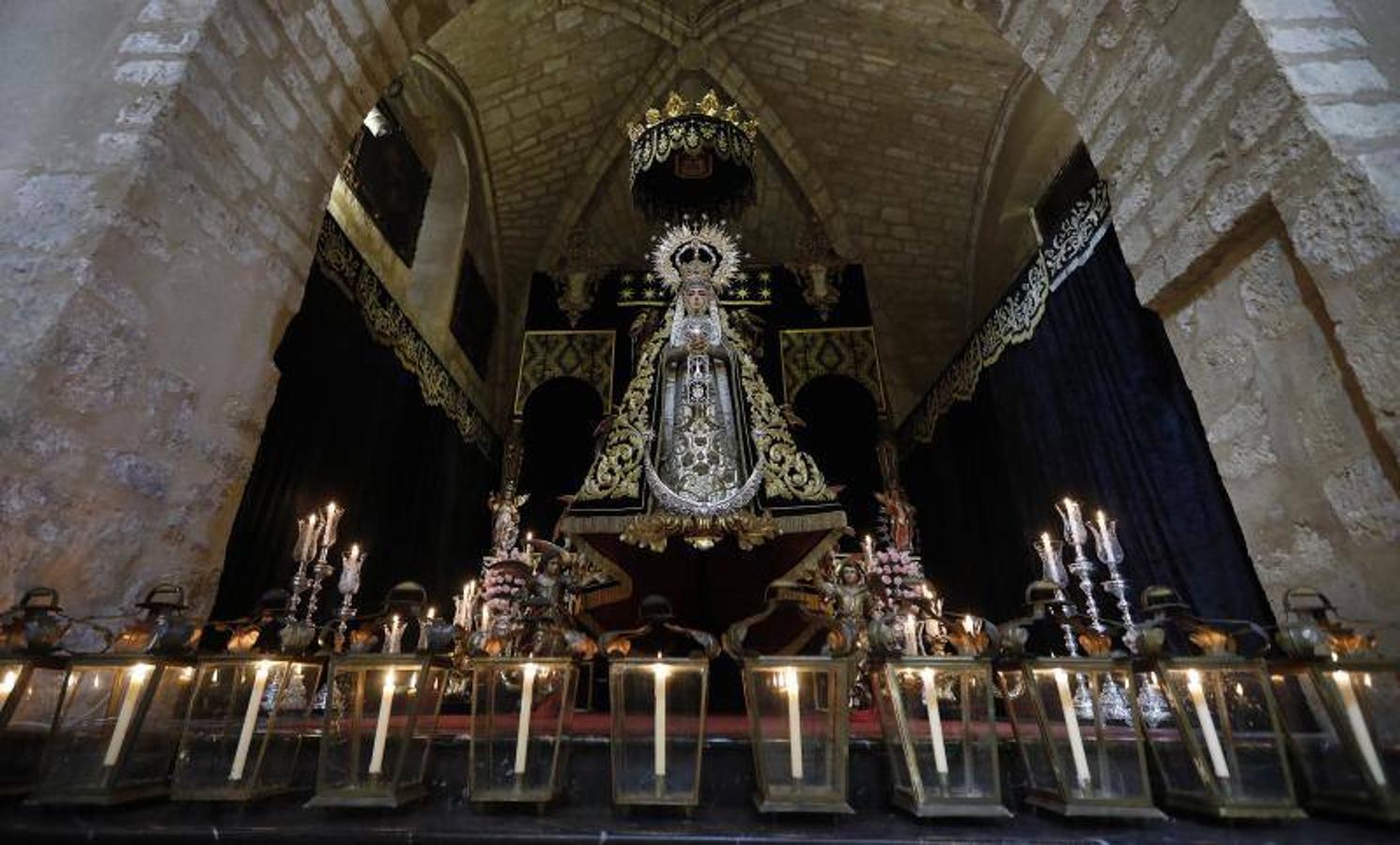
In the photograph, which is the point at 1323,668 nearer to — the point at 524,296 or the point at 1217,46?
the point at 1217,46

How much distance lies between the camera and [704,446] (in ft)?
9.82

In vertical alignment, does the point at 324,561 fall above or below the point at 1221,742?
above

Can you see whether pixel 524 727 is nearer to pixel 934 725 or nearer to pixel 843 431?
pixel 934 725

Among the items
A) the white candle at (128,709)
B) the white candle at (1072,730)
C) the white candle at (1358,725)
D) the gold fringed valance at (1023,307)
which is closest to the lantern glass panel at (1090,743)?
the white candle at (1072,730)

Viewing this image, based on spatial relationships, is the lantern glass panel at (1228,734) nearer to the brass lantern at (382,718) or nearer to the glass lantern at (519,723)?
the glass lantern at (519,723)

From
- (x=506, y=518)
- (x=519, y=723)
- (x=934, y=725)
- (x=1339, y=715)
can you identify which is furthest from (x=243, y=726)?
(x=506, y=518)

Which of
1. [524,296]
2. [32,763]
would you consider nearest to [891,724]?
[32,763]

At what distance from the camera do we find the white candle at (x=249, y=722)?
1388 mm

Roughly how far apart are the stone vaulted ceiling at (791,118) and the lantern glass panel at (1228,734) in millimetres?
6262

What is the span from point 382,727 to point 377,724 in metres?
0.02

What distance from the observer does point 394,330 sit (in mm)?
5398

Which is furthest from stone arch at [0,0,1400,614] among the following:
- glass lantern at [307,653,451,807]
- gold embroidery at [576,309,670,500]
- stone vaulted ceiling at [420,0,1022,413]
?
stone vaulted ceiling at [420,0,1022,413]

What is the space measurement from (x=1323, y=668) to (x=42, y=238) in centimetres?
344

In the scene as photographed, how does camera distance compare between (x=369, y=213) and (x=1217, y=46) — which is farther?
(x=369, y=213)
